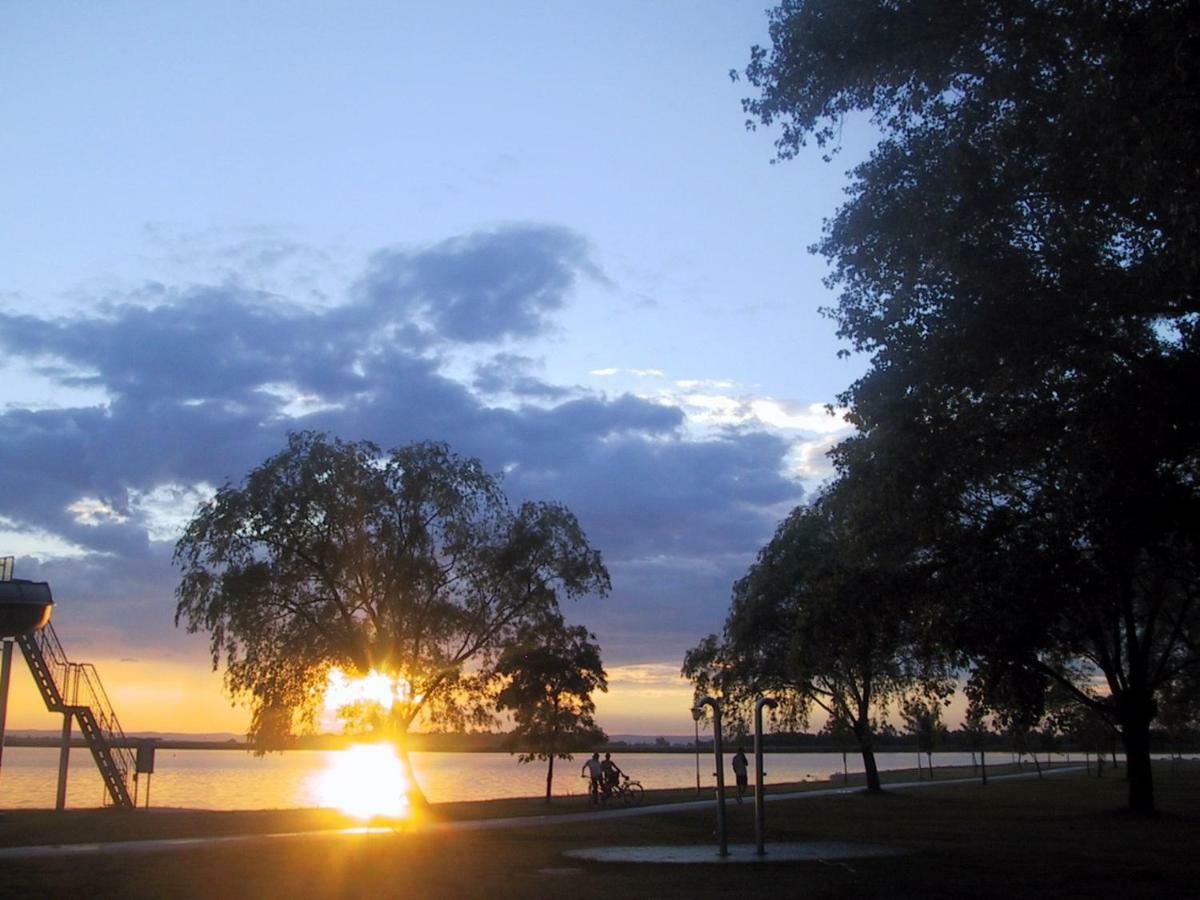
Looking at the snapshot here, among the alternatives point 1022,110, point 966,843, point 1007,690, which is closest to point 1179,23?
point 1022,110

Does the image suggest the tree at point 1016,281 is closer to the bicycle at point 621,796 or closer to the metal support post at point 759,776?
the metal support post at point 759,776

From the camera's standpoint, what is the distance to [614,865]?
2033cm

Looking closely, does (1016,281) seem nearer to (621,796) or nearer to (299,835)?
(299,835)

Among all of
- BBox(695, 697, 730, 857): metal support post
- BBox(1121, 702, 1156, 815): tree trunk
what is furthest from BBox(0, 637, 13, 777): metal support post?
BBox(1121, 702, 1156, 815): tree trunk

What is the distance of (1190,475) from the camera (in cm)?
2080

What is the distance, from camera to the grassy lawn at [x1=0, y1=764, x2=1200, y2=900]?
1669 centimetres

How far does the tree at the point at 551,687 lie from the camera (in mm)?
40906

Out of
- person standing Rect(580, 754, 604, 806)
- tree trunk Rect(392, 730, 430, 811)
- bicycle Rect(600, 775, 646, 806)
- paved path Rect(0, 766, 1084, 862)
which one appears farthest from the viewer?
bicycle Rect(600, 775, 646, 806)

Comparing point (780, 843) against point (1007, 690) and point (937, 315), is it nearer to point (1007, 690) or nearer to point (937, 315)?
point (1007, 690)

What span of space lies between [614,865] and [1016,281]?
1144cm

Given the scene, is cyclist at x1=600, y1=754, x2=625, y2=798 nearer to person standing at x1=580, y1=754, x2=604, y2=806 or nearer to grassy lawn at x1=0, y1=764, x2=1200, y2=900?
person standing at x1=580, y1=754, x2=604, y2=806

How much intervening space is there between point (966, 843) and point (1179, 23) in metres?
17.0

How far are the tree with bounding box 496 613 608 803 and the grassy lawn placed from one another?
6417 mm

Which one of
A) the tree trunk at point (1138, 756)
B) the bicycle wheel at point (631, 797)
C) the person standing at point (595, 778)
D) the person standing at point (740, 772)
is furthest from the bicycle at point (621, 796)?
the tree trunk at point (1138, 756)
